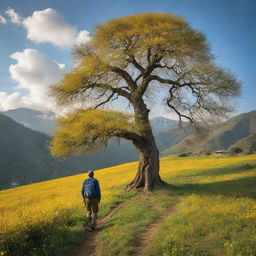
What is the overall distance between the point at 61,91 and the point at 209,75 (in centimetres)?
1273

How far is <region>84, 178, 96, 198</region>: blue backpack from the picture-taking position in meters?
11.5

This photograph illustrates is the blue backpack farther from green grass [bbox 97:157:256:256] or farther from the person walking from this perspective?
green grass [bbox 97:157:256:256]

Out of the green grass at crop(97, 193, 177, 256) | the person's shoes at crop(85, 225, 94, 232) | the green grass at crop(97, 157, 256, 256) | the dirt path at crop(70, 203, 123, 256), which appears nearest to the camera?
the green grass at crop(97, 157, 256, 256)

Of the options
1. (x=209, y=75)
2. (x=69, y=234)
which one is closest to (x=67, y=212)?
(x=69, y=234)

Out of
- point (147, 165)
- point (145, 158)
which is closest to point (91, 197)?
point (147, 165)

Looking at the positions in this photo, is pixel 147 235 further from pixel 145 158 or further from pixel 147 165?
pixel 145 158

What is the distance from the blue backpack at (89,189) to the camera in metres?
11.5

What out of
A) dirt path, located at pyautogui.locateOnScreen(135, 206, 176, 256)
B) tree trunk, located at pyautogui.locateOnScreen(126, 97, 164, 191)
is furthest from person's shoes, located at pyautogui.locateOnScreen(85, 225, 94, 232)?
tree trunk, located at pyautogui.locateOnScreen(126, 97, 164, 191)

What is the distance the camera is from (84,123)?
15273mm

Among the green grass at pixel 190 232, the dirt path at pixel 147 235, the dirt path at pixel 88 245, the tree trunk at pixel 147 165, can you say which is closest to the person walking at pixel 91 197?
the dirt path at pixel 88 245

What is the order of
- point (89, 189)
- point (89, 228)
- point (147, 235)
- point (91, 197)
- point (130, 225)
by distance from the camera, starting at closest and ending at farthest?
point (147, 235) → point (130, 225) → point (89, 228) → point (91, 197) → point (89, 189)

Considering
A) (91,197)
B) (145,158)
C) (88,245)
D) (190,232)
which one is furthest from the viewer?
(145,158)

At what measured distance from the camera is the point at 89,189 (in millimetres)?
11562

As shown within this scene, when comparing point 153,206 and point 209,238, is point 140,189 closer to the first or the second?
point 153,206
